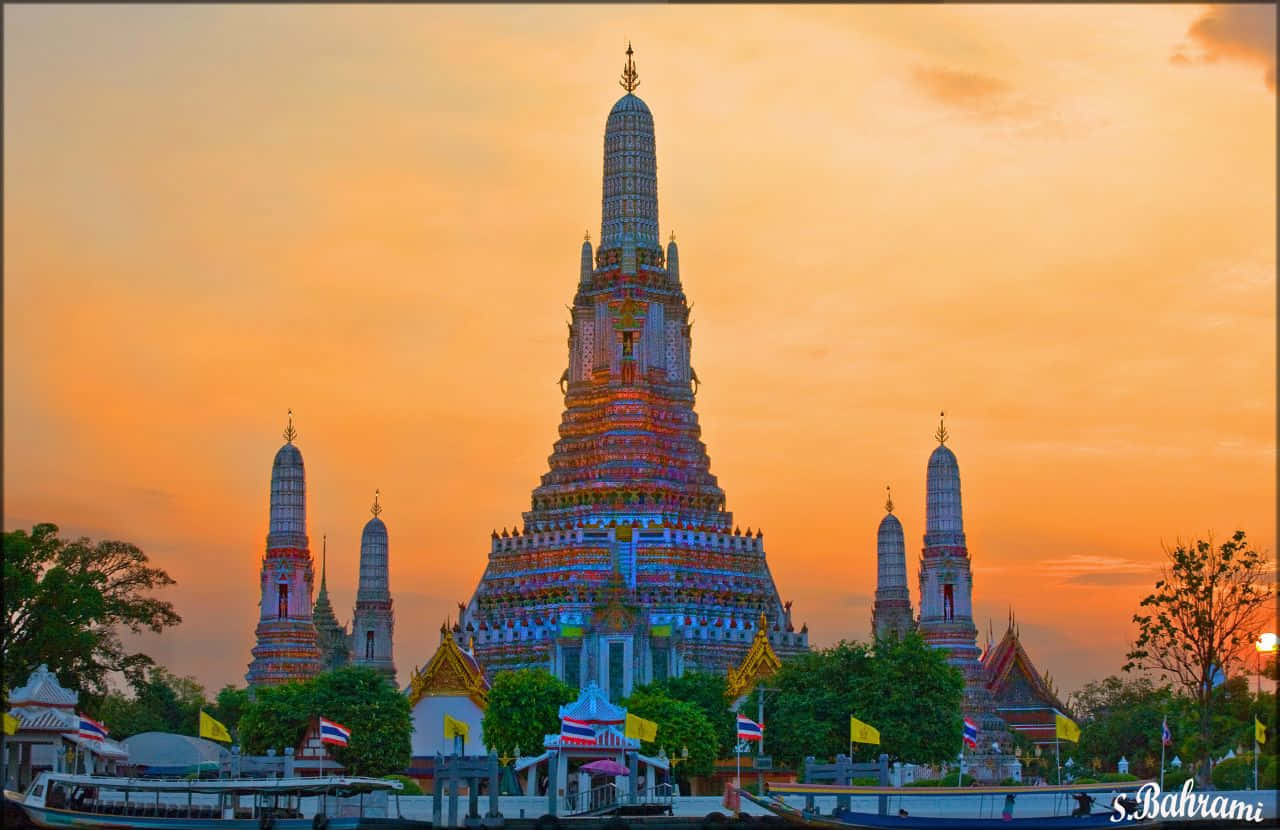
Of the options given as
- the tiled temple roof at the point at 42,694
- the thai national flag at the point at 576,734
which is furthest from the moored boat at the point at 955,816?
the tiled temple roof at the point at 42,694

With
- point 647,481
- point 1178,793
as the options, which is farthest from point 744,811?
point 647,481

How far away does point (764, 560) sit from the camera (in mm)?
127938

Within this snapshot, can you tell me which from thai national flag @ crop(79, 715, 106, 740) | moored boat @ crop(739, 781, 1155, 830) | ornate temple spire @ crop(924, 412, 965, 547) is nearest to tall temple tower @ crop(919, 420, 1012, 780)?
ornate temple spire @ crop(924, 412, 965, 547)

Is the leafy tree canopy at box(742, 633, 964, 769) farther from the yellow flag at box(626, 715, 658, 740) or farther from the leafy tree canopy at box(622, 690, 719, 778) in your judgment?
the yellow flag at box(626, 715, 658, 740)

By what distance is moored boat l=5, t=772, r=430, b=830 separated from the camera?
80.1 meters

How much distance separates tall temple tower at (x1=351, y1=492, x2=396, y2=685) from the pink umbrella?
34.7 meters

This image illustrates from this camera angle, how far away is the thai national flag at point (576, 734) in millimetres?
89438

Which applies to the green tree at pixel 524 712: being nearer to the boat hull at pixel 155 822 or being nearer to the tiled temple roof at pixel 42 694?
the tiled temple roof at pixel 42 694

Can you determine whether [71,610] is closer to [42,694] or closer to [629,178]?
[42,694]

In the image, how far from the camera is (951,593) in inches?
4685

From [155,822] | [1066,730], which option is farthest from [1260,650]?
[155,822]

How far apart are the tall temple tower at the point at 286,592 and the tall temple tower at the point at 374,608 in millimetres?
2526

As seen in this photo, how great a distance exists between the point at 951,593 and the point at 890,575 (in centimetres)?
997

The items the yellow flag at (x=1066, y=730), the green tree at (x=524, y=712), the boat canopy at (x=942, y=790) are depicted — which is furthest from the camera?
the green tree at (x=524, y=712)
